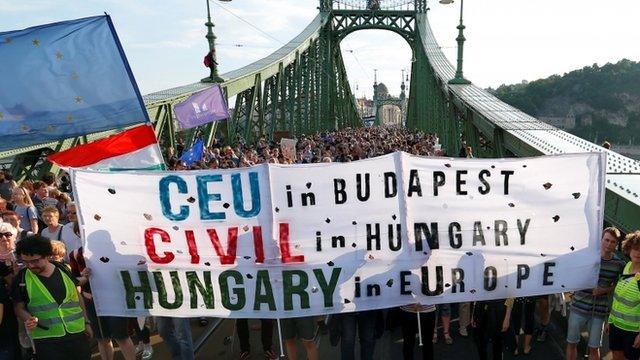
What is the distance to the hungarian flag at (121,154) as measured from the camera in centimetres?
388

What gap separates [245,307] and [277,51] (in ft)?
73.2

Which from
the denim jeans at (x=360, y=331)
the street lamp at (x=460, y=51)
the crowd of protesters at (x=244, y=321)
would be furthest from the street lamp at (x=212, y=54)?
the denim jeans at (x=360, y=331)

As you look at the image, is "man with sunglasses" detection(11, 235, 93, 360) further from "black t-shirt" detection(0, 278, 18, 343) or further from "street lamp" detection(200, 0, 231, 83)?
"street lamp" detection(200, 0, 231, 83)

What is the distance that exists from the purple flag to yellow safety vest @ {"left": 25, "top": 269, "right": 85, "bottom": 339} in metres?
5.80

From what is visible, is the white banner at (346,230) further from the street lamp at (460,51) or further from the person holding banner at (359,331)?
the street lamp at (460,51)

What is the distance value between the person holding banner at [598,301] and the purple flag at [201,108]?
714 cm

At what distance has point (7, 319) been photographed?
10.9 ft

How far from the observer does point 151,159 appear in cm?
393

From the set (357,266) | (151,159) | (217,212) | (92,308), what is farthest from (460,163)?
(92,308)

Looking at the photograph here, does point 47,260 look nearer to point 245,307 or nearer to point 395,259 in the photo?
point 245,307

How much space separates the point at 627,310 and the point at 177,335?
3588 millimetres

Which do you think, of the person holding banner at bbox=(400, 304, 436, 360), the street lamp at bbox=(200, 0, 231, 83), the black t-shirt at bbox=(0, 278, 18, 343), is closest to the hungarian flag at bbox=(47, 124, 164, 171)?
the black t-shirt at bbox=(0, 278, 18, 343)

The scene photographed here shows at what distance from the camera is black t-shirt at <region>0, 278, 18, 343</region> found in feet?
10.7

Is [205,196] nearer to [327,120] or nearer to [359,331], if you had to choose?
[359,331]
